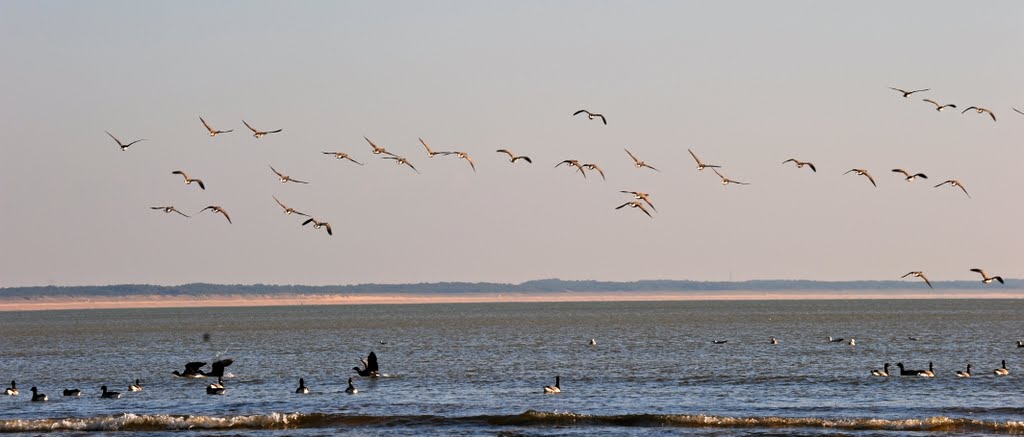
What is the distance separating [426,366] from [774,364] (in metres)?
16.8

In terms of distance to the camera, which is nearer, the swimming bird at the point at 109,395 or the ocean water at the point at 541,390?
the ocean water at the point at 541,390

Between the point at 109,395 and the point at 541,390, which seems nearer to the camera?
the point at 109,395

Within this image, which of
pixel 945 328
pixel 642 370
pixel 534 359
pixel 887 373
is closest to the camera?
pixel 887 373

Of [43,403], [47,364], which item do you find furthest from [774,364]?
[47,364]

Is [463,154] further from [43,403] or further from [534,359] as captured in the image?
[534,359]

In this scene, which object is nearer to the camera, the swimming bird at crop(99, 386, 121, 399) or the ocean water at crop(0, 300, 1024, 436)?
the ocean water at crop(0, 300, 1024, 436)

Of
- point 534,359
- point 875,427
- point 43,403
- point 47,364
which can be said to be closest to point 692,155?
point 875,427

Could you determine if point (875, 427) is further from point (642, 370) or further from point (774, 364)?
point (774, 364)

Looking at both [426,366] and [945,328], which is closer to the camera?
[426,366]

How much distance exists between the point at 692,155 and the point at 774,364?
25591mm

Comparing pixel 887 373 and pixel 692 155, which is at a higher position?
pixel 692 155

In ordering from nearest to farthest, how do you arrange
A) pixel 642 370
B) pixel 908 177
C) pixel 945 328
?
pixel 908 177 < pixel 642 370 < pixel 945 328

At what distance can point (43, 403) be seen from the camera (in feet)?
177

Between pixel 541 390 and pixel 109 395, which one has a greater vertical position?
pixel 541 390
